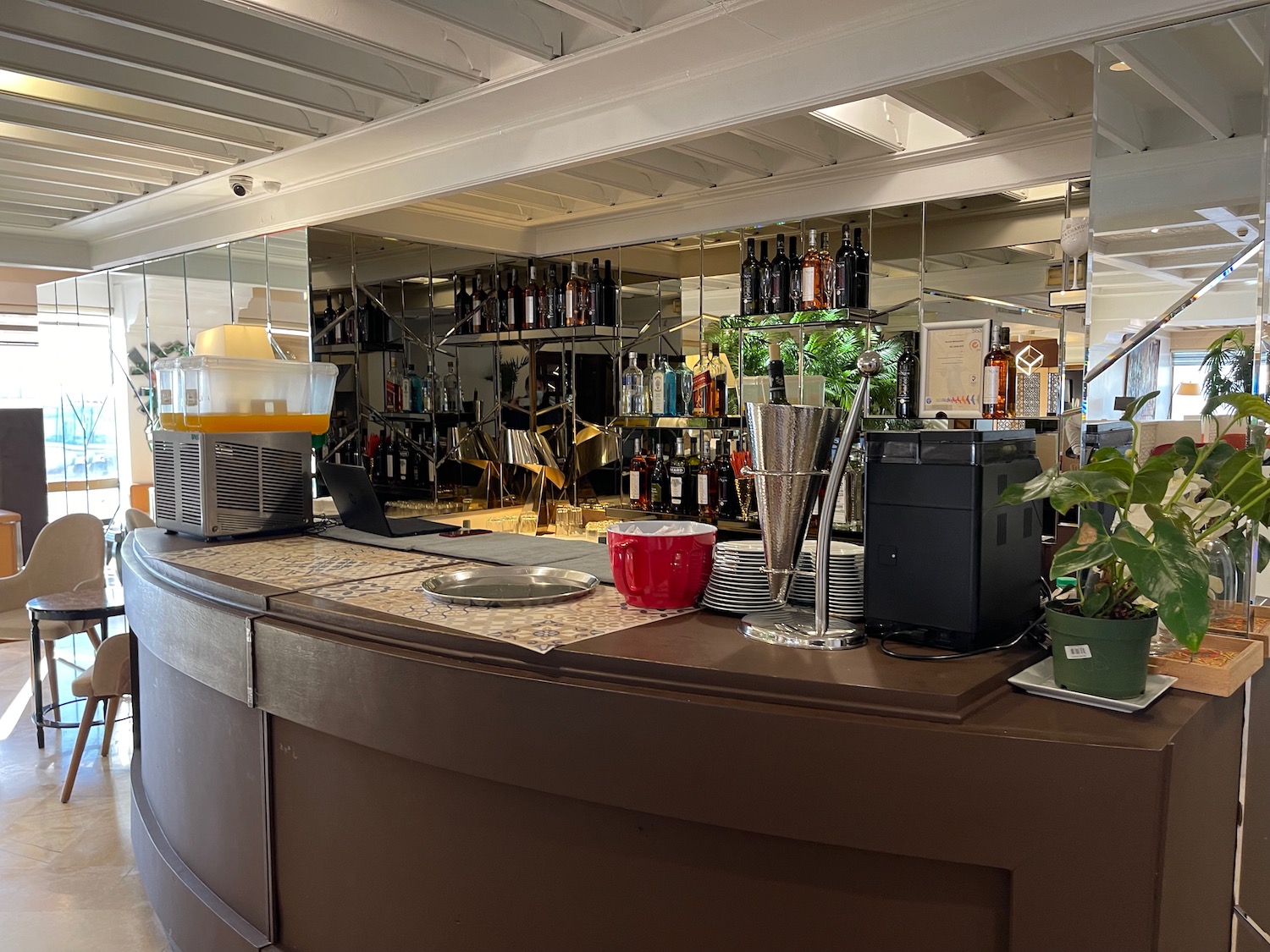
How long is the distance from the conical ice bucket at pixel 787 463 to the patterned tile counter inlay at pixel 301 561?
1.13 meters

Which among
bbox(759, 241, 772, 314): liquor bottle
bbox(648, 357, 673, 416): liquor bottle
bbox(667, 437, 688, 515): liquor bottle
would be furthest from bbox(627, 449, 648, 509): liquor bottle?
bbox(759, 241, 772, 314): liquor bottle

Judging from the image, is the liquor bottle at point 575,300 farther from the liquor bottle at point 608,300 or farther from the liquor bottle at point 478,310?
the liquor bottle at point 478,310

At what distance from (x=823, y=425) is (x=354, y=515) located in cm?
191

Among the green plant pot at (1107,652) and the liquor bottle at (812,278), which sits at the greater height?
the liquor bottle at (812,278)

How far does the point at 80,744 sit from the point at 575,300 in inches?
128

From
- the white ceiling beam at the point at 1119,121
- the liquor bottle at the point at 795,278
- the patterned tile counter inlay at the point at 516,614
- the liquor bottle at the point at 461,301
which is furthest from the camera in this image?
the liquor bottle at the point at 461,301

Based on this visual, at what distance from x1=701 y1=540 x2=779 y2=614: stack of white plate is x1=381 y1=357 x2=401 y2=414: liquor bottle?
3728 millimetres

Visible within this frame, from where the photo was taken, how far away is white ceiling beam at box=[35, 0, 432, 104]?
283 cm

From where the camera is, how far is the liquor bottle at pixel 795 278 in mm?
4383

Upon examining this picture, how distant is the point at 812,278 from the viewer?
429 centimetres

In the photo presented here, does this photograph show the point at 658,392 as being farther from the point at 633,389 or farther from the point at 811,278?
the point at 811,278

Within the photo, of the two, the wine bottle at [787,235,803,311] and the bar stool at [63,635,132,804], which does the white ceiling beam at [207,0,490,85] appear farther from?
the bar stool at [63,635,132,804]

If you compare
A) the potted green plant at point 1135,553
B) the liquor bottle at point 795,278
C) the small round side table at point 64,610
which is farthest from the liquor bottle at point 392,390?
the potted green plant at point 1135,553

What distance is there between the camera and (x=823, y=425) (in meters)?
1.65
